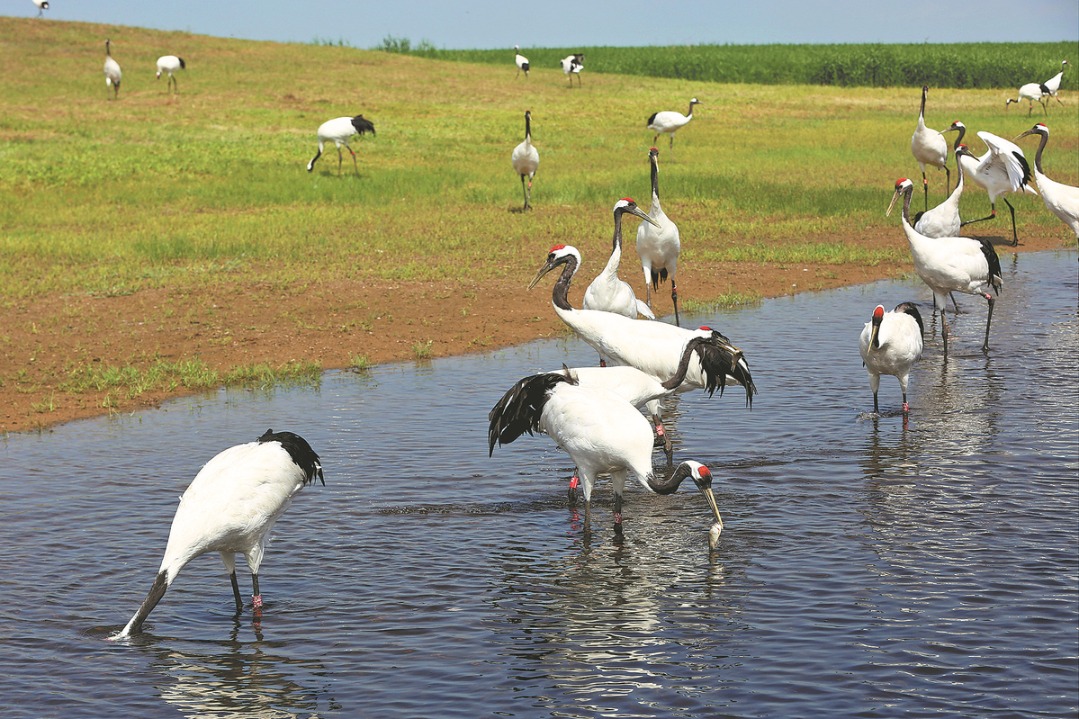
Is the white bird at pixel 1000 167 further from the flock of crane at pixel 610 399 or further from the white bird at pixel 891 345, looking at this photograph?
the white bird at pixel 891 345

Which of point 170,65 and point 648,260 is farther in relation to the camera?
point 170,65

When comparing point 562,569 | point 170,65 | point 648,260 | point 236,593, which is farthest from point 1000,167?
point 170,65

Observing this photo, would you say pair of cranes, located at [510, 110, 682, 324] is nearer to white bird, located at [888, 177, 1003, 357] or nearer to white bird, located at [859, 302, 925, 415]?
white bird, located at [859, 302, 925, 415]

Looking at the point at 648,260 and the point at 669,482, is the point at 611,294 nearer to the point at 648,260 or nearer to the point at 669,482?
the point at 648,260

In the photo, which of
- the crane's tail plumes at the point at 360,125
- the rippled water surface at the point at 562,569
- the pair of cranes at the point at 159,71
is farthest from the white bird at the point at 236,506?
the pair of cranes at the point at 159,71

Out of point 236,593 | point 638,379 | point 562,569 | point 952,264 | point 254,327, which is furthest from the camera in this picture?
point 254,327

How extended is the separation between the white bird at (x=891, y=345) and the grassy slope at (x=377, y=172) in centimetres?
741

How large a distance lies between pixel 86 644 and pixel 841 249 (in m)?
14.9

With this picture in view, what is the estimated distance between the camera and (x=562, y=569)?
750cm

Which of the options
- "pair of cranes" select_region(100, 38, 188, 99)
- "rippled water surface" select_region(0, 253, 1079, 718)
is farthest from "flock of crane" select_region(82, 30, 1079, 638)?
"pair of cranes" select_region(100, 38, 188, 99)

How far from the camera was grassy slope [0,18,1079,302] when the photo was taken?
1866 cm

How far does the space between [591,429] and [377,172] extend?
21570 mm

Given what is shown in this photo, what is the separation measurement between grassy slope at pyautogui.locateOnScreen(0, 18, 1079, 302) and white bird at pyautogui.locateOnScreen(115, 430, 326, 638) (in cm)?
942

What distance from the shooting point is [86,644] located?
21.3 ft
